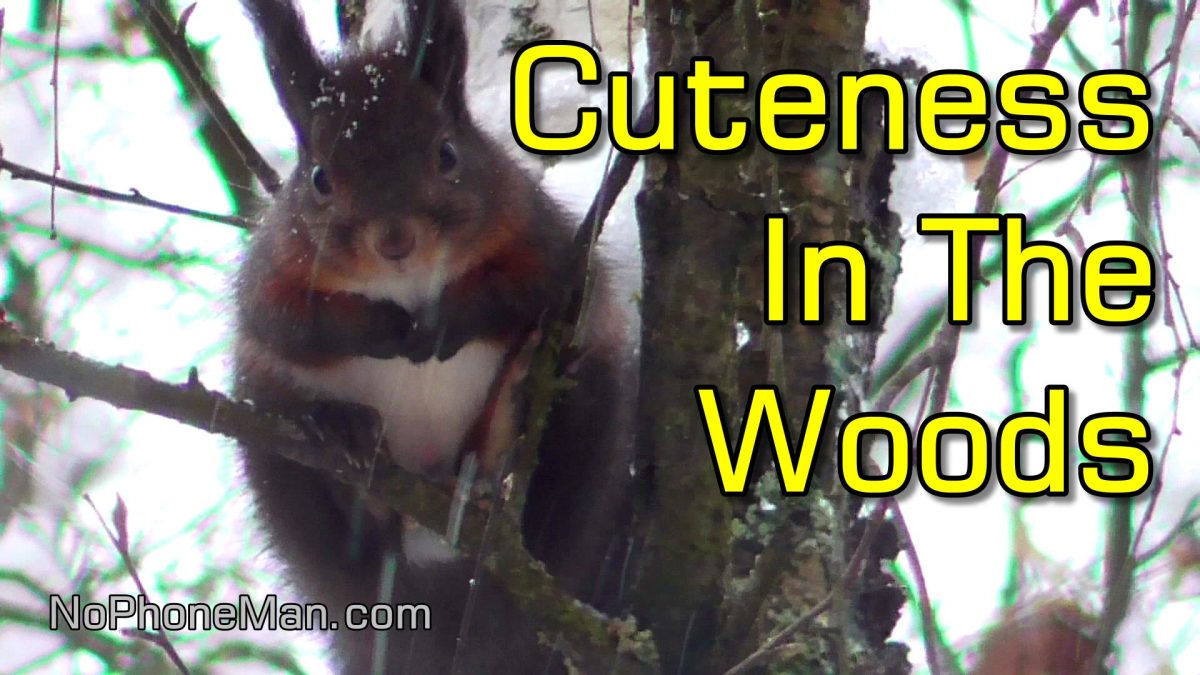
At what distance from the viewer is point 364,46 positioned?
2.07 metres

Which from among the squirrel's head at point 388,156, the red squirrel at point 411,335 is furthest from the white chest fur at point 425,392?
the squirrel's head at point 388,156

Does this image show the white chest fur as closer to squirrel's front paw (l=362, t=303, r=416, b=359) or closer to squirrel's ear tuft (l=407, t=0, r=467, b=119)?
squirrel's front paw (l=362, t=303, r=416, b=359)

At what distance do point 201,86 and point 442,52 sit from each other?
0.43 m

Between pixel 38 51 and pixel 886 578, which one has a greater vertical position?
pixel 38 51

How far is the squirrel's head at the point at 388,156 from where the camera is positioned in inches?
72.7

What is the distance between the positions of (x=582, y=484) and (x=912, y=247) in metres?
0.85

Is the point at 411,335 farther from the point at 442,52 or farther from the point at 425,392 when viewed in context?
the point at 442,52

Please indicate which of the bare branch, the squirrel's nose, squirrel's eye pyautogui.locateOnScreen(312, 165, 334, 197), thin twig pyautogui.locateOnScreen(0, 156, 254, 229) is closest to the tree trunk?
the bare branch

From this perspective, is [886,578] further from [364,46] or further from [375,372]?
[364,46]

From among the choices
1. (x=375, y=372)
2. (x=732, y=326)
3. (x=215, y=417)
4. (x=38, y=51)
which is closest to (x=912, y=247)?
(x=732, y=326)

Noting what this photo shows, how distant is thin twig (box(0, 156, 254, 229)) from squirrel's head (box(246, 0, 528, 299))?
0.51 feet

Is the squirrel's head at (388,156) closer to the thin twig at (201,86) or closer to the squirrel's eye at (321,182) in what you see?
the squirrel's eye at (321,182)

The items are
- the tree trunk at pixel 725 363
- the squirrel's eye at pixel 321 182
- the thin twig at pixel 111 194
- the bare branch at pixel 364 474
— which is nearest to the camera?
the bare branch at pixel 364 474

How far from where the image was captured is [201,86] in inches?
82.6
